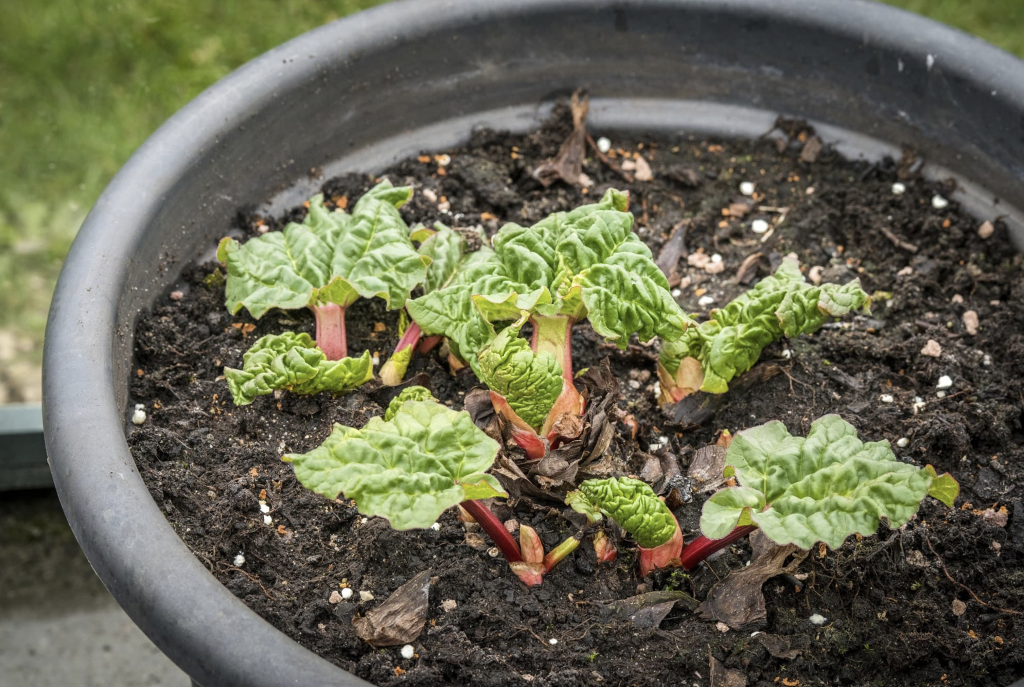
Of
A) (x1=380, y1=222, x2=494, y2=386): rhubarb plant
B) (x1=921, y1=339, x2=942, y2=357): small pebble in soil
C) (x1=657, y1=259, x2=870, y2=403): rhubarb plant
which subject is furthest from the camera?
(x1=921, y1=339, x2=942, y2=357): small pebble in soil

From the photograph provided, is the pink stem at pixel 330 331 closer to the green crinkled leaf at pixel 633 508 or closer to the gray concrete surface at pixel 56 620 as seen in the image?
the green crinkled leaf at pixel 633 508

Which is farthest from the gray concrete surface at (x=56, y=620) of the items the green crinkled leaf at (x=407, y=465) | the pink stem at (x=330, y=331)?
the green crinkled leaf at (x=407, y=465)

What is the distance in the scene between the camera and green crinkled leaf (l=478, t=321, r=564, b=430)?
1.44 meters

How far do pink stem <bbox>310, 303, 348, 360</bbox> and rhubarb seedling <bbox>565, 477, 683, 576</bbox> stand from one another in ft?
1.73

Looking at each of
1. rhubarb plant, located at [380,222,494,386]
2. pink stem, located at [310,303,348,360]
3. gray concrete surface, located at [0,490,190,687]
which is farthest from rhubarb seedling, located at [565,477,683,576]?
gray concrete surface, located at [0,490,190,687]

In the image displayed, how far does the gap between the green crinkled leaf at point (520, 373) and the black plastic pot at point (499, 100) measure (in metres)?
0.57

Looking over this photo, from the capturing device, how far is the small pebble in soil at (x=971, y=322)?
6.19 feet

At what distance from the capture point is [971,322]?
1895 mm

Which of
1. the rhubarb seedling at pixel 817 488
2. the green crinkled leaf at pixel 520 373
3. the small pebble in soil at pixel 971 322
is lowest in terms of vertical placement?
the green crinkled leaf at pixel 520 373

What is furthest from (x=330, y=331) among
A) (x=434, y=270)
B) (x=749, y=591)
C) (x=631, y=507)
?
(x=749, y=591)

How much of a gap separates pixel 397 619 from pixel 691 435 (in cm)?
63

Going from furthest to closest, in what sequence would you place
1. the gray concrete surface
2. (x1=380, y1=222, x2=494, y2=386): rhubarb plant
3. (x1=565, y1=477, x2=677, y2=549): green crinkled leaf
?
the gray concrete surface → (x1=380, y1=222, x2=494, y2=386): rhubarb plant → (x1=565, y1=477, x2=677, y2=549): green crinkled leaf

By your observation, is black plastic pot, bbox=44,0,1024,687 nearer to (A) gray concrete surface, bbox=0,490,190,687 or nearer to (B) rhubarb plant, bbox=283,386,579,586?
(B) rhubarb plant, bbox=283,386,579,586

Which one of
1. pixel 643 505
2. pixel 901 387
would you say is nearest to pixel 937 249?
pixel 901 387
